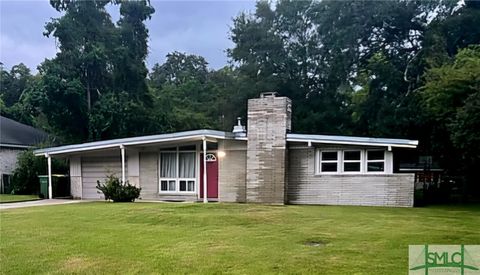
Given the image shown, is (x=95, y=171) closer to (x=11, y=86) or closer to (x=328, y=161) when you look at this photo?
(x=328, y=161)

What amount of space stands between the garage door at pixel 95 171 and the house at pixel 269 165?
1043 millimetres

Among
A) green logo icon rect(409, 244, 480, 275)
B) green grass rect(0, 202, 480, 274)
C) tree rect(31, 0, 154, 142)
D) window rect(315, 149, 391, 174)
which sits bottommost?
green grass rect(0, 202, 480, 274)

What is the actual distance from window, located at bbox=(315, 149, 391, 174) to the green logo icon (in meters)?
10.1

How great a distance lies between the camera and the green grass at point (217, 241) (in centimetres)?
576

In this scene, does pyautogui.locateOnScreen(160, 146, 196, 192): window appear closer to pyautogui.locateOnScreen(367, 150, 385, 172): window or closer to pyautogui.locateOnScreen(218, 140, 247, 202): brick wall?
pyautogui.locateOnScreen(218, 140, 247, 202): brick wall

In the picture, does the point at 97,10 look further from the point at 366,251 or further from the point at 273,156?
the point at 366,251

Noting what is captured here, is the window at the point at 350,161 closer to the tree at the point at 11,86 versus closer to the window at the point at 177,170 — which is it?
the window at the point at 177,170

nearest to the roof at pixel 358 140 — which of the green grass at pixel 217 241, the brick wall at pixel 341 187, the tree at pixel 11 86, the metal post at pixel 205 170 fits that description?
the brick wall at pixel 341 187

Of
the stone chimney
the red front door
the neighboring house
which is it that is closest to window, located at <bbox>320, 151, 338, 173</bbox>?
the stone chimney

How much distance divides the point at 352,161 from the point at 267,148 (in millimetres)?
3032

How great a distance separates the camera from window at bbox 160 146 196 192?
715 inches

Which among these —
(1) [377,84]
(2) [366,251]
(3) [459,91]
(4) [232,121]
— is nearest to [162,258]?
(2) [366,251]

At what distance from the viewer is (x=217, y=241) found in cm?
737

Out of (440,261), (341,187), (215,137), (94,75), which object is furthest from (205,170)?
(94,75)
